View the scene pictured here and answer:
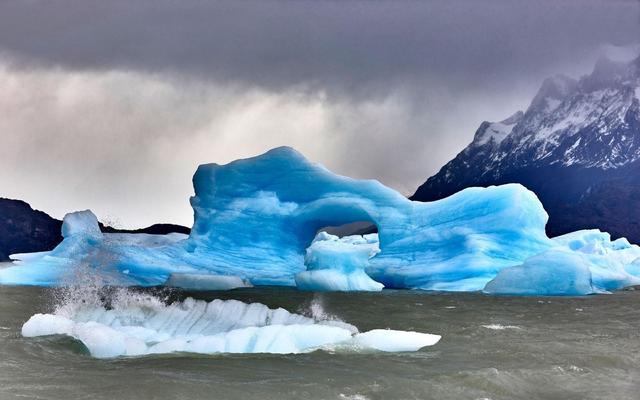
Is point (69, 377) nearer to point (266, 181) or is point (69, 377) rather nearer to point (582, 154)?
point (266, 181)

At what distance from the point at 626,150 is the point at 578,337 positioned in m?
118

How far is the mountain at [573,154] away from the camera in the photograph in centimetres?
10294

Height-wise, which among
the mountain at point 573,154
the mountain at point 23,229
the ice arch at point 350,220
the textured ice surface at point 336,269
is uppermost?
the mountain at point 573,154

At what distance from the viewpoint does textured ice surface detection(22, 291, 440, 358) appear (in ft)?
33.6

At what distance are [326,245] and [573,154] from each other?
111m

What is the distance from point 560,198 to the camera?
114 meters

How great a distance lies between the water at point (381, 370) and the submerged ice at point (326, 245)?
12.6 m

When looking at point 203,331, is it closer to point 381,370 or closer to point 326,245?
point 381,370

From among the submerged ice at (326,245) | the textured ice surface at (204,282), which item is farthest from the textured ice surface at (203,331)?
the submerged ice at (326,245)

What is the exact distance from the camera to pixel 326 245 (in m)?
27.0

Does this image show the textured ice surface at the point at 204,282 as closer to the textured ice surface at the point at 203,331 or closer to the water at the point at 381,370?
the textured ice surface at the point at 203,331

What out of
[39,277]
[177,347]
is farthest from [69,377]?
[39,277]

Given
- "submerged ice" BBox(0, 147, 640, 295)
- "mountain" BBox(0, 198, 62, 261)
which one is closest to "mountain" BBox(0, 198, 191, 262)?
"mountain" BBox(0, 198, 62, 261)

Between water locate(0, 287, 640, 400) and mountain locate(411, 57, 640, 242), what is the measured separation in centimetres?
9019
